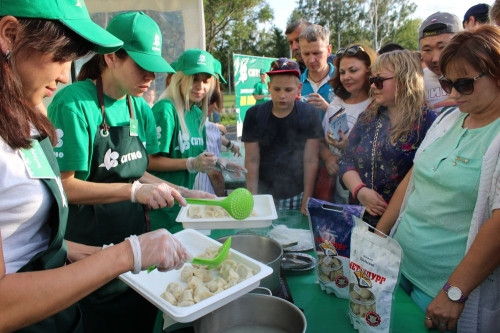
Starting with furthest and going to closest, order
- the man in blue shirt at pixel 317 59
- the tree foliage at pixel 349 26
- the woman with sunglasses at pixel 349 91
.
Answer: the tree foliage at pixel 349 26 < the man in blue shirt at pixel 317 59 < the woman with sunglasses at pixel 349 91

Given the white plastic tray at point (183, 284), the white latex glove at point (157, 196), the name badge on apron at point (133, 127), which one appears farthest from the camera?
the name badge on apron at point (133, 127)

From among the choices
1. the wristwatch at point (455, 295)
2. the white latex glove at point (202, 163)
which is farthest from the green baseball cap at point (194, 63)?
the wristwatch at point (455, 295)

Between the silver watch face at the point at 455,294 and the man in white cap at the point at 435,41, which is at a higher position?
the man in white cap at the point at 435,41

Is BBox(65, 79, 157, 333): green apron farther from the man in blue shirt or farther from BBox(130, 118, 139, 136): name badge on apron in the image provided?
the man in blue shirt

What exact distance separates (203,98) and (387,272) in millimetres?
2506

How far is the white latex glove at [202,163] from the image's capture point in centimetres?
270

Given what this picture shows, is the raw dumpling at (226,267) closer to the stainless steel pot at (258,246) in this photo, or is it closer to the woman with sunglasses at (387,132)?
the stainless steel pot at (258,246)

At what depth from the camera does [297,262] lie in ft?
5.56

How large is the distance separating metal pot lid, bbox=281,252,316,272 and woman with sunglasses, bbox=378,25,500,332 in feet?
1.59

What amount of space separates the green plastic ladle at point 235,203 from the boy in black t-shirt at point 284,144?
116 cm

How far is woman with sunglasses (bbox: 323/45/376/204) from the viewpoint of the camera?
9.45 feet

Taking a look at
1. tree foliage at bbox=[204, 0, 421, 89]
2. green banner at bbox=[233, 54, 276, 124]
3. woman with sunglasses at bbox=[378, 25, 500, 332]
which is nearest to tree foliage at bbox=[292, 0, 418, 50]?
tree foliage at bbox=[204, 0, 421, 89]

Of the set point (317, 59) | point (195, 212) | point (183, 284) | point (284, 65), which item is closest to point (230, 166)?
point (195, 212)

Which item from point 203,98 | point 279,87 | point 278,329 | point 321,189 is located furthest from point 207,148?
point 278,329
